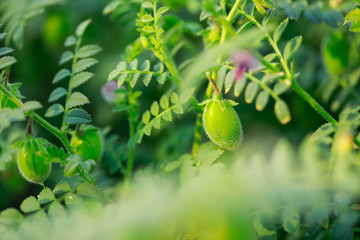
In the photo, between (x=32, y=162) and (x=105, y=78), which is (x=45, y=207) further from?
(x=105, y=78)

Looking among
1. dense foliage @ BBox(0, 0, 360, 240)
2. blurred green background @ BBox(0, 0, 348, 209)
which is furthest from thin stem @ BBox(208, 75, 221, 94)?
blurred green background @ BBox(0, 0, 348, 209)

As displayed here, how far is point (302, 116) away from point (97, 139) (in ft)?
2.95

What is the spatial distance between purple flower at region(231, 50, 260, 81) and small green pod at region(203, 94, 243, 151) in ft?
0.46

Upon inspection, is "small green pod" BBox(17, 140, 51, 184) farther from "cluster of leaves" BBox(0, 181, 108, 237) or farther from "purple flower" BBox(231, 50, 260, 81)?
"purple flower" BBox(231, 50, 260, 81)

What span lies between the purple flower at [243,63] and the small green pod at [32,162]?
17.1 inches

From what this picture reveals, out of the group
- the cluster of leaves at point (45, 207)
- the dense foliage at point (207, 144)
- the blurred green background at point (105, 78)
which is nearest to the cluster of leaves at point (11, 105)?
the dense foliage at point (207, 144)

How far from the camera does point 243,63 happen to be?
814mm

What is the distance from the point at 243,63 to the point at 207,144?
0.32 m

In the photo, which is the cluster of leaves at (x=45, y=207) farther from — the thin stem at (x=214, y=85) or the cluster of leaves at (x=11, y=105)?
the thin stem at (x=214, y=85)

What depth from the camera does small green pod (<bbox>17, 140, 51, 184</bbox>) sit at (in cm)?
97

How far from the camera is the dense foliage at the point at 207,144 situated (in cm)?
60

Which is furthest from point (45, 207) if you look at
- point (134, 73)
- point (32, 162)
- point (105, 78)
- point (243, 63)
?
point (105, 78)

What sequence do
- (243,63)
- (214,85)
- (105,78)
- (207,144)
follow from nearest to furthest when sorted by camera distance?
1. (243,63)
2. (214,85)
3. (207,144)
4. (105,78)

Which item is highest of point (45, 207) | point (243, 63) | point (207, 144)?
point (243, 63)
